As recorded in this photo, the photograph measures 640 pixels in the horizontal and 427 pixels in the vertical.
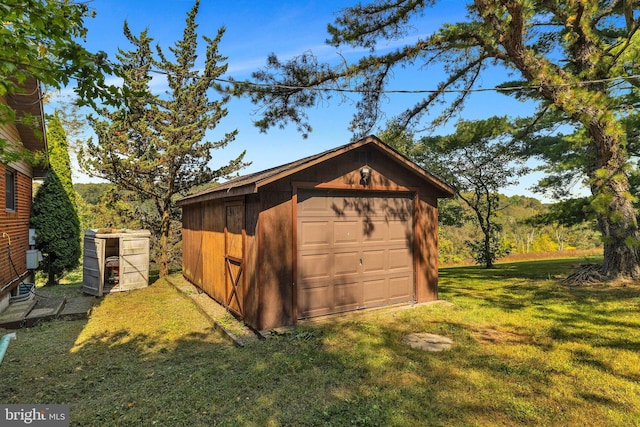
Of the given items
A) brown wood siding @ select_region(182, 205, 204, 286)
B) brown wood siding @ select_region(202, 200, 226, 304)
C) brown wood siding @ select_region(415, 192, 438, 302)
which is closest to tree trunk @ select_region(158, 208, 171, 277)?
brown wood siding @ select_region(182, 205, 204, 286)

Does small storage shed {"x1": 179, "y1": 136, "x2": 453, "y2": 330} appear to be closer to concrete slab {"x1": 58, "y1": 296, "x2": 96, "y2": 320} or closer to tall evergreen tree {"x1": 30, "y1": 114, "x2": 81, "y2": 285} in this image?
concrete slab {"x1": 58, "y1": 296, "x2": 96, "y2": 320}

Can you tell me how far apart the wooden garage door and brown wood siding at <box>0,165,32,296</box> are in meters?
6.61

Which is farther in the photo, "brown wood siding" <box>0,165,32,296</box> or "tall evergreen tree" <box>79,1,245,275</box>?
"tall evergreen tree" <box>79,1,245,275</box>

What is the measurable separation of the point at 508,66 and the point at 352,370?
9.30 m

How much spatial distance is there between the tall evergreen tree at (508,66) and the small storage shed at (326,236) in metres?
2.43

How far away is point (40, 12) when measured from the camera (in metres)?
2.86

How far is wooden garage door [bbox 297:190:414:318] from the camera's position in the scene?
6434 millimetres

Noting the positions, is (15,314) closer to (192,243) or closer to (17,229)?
(17,229)

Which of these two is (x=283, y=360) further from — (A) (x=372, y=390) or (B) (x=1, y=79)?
(B) (x=1, y=79)

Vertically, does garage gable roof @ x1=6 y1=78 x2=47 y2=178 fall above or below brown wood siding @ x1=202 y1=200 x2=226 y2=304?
above

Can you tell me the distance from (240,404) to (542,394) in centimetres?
340

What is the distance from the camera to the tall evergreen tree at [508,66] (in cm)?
755

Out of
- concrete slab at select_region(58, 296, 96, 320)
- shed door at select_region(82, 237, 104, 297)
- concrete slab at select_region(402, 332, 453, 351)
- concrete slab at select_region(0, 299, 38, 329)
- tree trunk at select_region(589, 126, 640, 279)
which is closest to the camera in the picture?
concrete slab at select_region(402, 332, 453, 351)

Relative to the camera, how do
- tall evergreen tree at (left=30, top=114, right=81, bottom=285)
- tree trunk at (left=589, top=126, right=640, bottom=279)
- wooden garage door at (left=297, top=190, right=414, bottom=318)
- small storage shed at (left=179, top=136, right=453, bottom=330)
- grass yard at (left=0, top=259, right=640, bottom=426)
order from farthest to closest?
tall evergreen tree at (left=30, top=114, right=81, bottom=285) < tree trunk at (left=589, top=126, right=640, bottom=279) < wooden garage door at (left=297, top=190, right=414, bottom=318) < small storage shed at (left=179, top=136, right=453, bottom=330) < grass yard at (left=0, top=259, right=640, bottom=426)
